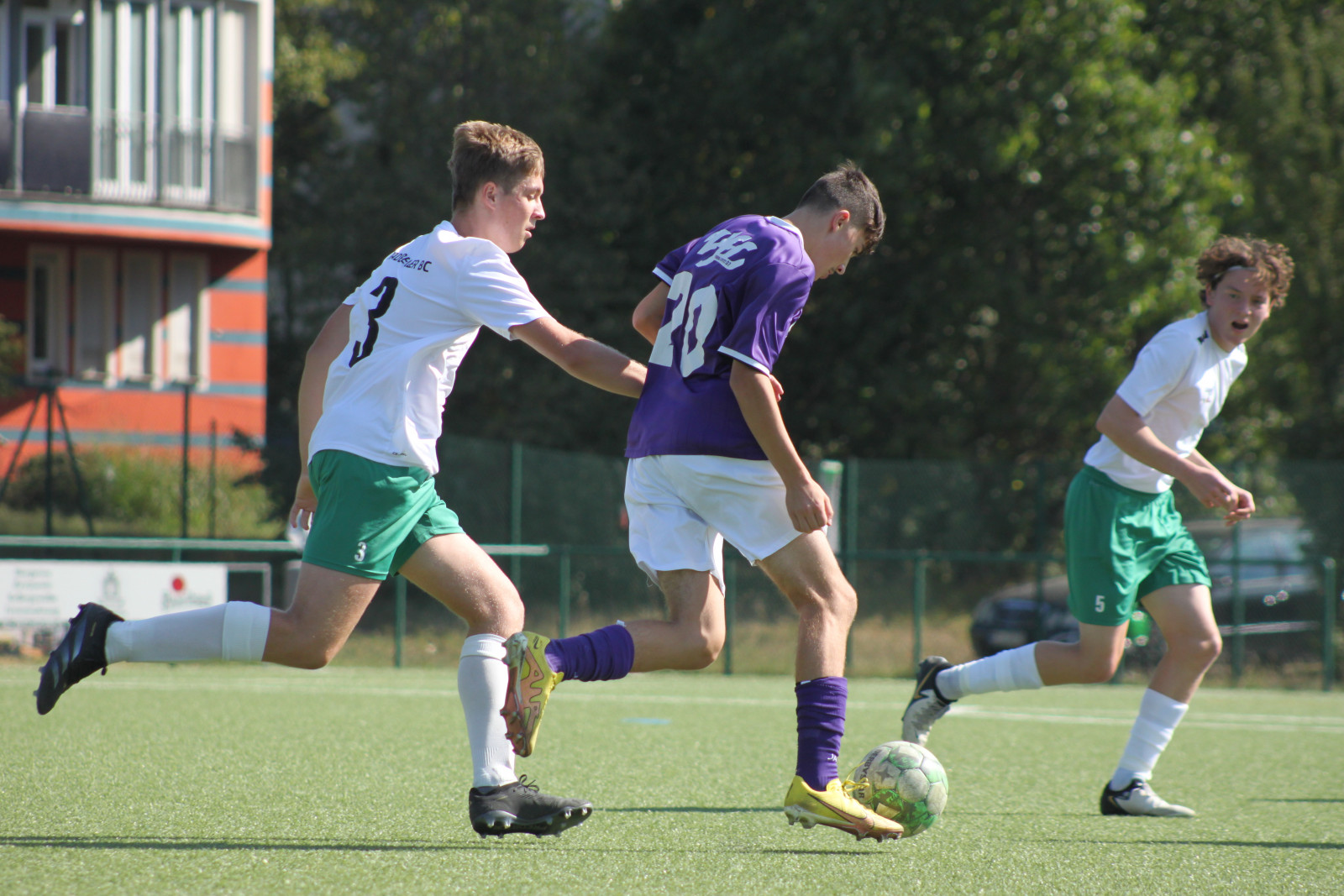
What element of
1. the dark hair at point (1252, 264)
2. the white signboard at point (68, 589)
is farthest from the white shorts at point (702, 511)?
the white signboard at point (68, 589)

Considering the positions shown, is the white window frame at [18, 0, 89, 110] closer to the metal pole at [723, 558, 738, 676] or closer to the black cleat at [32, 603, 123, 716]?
the metal pole at [723, 558, 738, 676]

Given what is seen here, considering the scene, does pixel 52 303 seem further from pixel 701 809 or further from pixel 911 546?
pixel 701 809

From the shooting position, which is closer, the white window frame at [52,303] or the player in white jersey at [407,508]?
the player in white jersey at [407,508]

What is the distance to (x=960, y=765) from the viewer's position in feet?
21.4

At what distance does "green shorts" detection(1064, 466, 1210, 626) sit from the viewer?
17.3ft

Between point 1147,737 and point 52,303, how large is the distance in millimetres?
17695

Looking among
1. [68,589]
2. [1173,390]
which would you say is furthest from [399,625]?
[1173,390]

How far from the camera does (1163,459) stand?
505cm

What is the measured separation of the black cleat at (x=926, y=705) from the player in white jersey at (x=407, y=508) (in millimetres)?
2000

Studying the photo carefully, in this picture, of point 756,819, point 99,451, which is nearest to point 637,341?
point 99,451

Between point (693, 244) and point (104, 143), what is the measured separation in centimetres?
1617

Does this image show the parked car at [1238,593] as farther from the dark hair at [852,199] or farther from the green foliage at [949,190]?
the dark hair at [852,199]

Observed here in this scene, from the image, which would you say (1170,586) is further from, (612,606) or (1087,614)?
(612,606)

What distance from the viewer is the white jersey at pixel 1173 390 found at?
17.1 ft
